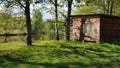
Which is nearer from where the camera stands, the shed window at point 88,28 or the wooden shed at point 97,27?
the wooden shed at point 97,27

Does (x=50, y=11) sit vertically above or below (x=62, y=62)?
above

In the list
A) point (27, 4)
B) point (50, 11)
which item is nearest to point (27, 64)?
point (27, 4)

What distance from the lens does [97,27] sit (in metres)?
30.8

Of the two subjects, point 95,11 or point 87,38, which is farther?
point 95,11

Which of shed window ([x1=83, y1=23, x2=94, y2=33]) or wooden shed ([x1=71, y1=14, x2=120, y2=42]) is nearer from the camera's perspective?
wooden shed ([x1=71, y1=14, x2=120, y2=42])

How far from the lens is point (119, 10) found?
5641 cm

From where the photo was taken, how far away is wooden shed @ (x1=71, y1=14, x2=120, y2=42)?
3075 cm

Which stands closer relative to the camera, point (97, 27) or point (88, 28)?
point (97, 27)

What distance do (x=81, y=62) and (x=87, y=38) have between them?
49.3 feet

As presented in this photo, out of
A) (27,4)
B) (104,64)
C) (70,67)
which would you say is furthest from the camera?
(27,4)

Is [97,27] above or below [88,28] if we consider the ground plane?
above

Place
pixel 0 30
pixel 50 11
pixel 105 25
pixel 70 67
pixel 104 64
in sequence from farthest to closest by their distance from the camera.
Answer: pixel 0 30
pixel 50 11
pixel 105 25
pixel 104 64
pixel 70 67

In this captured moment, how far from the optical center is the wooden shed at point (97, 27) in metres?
30.8

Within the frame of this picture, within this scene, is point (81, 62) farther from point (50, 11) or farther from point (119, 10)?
point (119, 10)
